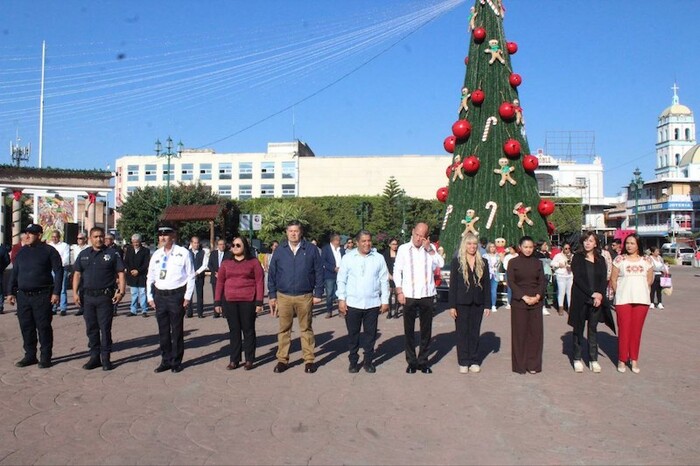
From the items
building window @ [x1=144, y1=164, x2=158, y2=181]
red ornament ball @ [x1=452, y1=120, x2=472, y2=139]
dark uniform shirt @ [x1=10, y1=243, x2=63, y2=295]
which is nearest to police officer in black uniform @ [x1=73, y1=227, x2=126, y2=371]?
dark uniform shirt @ [x1=10, y1=243, x2=63, y2=295]

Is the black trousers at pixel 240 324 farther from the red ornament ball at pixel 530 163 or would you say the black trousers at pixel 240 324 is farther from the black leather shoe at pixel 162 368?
the red ornament ball at pixel 530 163

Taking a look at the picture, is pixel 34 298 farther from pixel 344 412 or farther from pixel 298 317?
pixel 344 412

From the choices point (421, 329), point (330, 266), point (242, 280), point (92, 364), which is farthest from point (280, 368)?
point (330, 266)

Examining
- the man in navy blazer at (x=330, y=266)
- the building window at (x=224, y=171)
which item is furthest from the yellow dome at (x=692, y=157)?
the man in navy blazer at (x=330, y=266)

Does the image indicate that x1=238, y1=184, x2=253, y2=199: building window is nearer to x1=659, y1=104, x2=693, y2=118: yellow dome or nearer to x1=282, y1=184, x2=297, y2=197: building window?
x1=282, y1=184, x2=297, y2=197: building window

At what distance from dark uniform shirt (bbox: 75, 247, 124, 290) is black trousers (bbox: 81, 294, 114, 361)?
158 millimetres

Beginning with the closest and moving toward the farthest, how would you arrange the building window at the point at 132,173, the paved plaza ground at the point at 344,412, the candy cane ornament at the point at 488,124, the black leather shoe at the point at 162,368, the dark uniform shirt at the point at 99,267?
1. the paved plaza ground at the point at 344,412
2. the black leather shoe at the point at 162,368
3. the dark uniform shirt at the point at 99,267
4. the candy cane ornament at the point at 488,124
5. the building window at the point at 132,173

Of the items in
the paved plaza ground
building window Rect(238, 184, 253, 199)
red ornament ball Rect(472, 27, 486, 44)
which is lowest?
the paved plaza ground

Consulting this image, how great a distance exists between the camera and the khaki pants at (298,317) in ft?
24.5

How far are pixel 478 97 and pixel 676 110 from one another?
108640 millimetres

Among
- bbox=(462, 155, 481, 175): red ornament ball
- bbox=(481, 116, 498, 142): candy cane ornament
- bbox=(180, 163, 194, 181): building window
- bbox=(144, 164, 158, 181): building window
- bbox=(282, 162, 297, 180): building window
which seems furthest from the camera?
bbox=(144, 164, 158, 181): building window

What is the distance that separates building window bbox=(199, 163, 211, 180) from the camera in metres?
85.7

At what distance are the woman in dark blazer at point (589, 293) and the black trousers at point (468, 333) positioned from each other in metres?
1.18

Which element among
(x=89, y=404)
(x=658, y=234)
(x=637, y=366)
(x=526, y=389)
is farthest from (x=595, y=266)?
(x=658, y=234)
